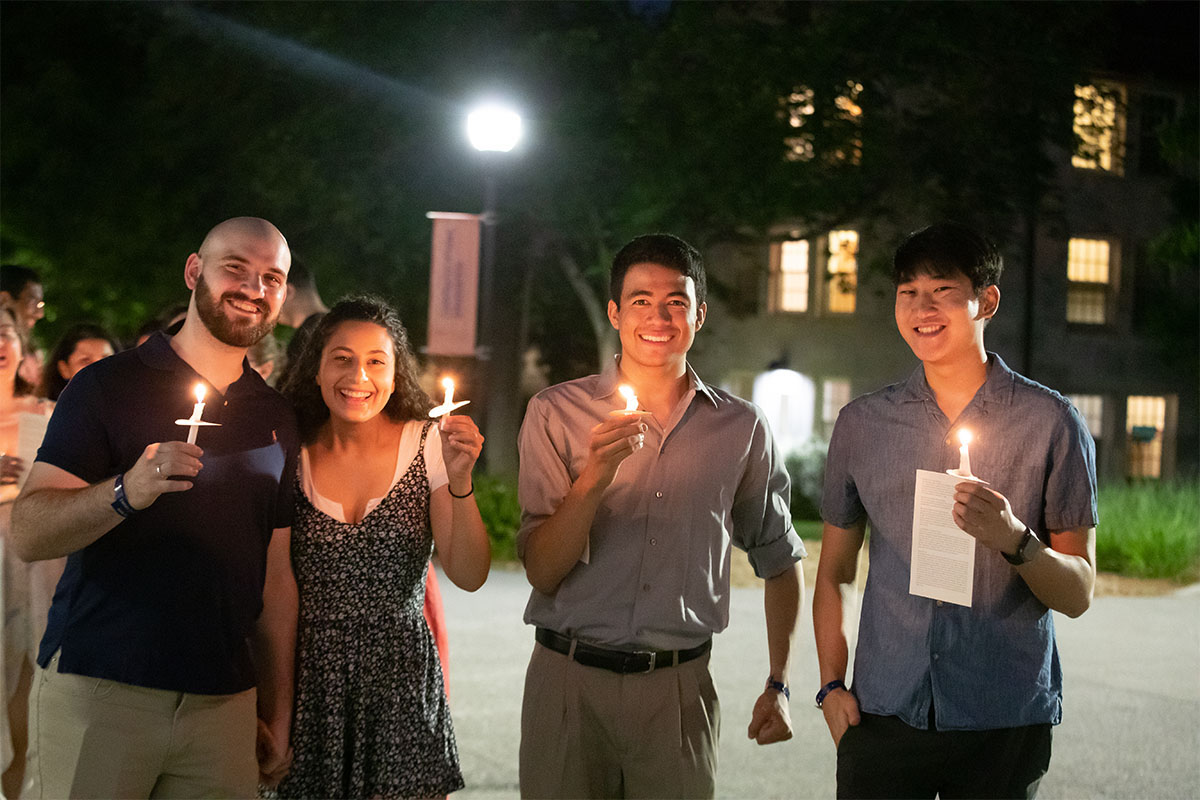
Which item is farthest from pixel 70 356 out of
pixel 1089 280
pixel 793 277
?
pixel 1089 280

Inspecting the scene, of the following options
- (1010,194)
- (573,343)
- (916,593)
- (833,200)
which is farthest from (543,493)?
(573,343)

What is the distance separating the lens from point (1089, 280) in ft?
96.3

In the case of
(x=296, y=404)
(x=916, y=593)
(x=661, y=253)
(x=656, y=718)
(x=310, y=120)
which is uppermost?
(x=310, y=120)

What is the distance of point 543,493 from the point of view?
13.6 feet

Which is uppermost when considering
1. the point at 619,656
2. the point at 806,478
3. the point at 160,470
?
the point at 160,470

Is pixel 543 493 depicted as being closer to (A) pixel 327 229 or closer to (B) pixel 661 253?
(B) pixel 661 253

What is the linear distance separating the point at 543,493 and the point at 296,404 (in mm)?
950

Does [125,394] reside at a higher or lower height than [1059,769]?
higher

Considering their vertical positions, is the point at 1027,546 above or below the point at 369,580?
above

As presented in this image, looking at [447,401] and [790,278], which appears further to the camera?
[790,278]

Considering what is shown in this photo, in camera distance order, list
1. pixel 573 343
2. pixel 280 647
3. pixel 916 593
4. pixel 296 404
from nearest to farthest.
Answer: pixel 916 593 < pixel 280 647 < pixel 296 404 < pixel 573 343

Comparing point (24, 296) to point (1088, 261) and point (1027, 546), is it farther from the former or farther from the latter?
point (1088, 261)

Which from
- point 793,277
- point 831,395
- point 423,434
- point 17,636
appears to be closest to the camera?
point 423,434

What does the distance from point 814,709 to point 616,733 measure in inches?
203
